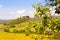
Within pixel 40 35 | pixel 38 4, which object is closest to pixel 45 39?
pixel 40 35

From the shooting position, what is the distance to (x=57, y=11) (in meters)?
23.8

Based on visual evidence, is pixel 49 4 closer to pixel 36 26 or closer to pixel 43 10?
pixel 43 10

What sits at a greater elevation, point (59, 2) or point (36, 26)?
point (59, 2)

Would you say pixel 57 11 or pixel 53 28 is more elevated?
pixel 57 11

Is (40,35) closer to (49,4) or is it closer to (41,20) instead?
(41,20)

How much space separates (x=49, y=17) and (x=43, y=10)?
3.28 ft

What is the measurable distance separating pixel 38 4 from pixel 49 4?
1338 millimetres

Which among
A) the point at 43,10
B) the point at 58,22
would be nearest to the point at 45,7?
the point at 43,10

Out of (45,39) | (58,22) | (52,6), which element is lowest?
(45,39)

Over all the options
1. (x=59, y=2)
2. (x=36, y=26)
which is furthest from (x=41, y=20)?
(x=59, y=2)

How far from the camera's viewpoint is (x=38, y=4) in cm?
2369

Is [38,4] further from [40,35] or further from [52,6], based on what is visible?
[40,35]

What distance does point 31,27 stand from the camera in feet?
78.6

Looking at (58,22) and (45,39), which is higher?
(58,22)
